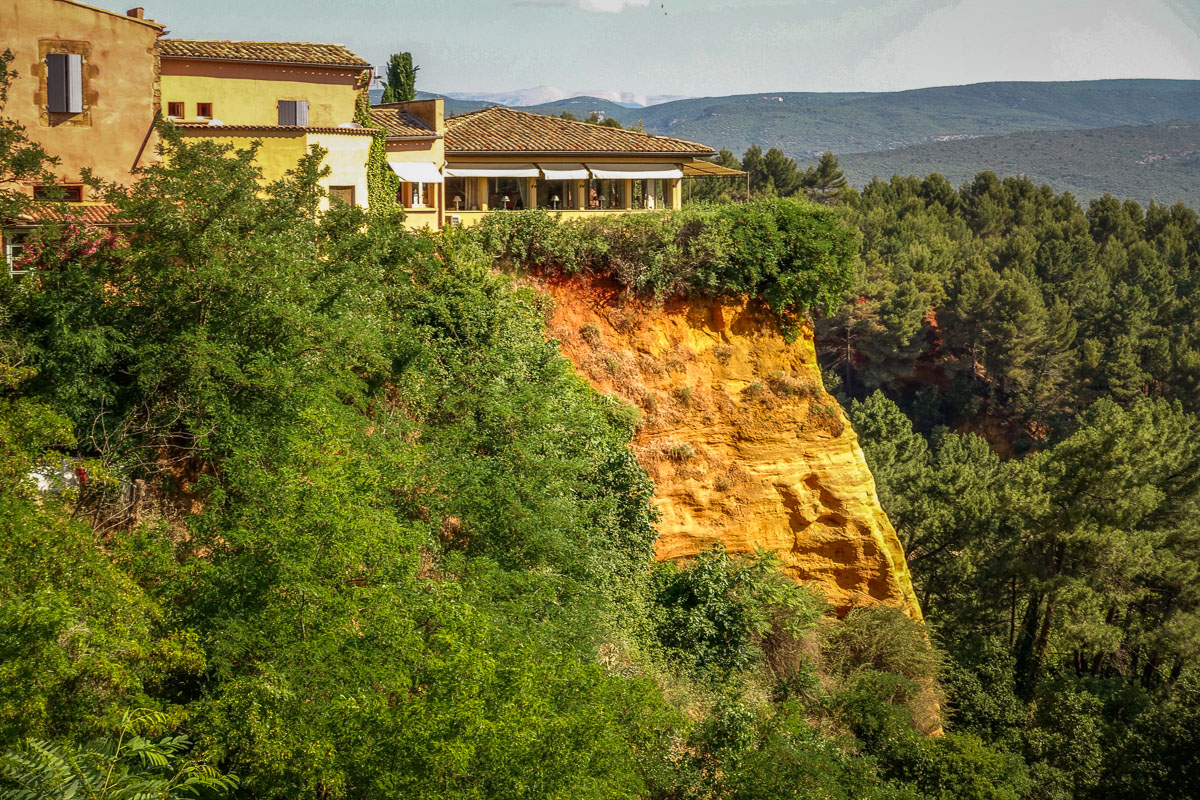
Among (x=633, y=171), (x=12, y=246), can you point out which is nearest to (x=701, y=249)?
(x=633, y=171)

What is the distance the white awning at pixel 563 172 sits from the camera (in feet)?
103

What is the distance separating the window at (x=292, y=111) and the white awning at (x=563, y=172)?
7.30m

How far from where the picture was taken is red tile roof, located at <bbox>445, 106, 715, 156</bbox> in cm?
3120

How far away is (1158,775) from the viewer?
2778 centimetres

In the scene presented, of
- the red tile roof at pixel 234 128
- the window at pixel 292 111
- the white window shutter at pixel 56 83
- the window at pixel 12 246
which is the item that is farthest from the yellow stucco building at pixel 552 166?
the window at pixel 12 246

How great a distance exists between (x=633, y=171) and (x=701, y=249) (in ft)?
20.4

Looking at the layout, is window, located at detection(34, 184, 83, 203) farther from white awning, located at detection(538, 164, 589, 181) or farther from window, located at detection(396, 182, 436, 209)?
white awning, located at detection(538, 164, 589, 181)

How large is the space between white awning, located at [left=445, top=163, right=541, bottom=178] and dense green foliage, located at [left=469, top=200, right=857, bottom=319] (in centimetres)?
434

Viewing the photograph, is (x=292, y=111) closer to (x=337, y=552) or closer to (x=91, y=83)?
(x=91, y=83)

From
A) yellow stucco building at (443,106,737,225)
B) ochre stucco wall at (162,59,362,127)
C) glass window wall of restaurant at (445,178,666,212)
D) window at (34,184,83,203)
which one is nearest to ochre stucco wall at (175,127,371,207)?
ochre stucco wall at (162,59,362,127)

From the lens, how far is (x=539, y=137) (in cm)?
3234

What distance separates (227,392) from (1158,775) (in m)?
24.2

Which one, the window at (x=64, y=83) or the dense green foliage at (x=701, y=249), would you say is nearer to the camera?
the window at (x=64, y=83)

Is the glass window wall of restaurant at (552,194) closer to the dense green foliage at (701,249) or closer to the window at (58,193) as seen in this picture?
the dense green foliage at (701,249)
